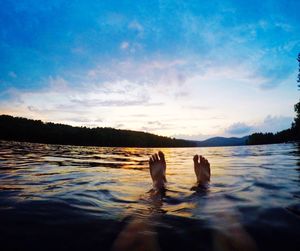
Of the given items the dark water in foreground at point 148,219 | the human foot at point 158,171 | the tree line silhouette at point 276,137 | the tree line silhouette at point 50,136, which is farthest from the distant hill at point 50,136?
the dark water in foreground at point 148,219

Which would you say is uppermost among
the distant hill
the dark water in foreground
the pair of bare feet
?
the distant hill

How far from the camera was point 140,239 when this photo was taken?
1.85 metres

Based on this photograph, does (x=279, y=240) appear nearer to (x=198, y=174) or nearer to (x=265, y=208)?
(x=265, y=208)

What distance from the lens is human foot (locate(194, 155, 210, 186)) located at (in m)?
4.54

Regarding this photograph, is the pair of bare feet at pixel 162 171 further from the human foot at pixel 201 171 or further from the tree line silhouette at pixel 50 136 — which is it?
the tree line silhouette at pixel 50 136

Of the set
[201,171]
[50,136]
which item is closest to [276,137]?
[50,136]

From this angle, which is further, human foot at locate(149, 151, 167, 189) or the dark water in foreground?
human foot at locate(149, 151, 167, 189)

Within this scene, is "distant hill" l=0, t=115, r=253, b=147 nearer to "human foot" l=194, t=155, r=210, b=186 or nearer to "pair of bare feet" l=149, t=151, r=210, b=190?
"pair of bare feet" l=149, t=151, r=210, b=190

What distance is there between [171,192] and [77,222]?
1782mm

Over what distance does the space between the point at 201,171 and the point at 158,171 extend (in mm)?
892

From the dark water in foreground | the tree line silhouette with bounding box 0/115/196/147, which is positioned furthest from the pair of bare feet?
the tree line silhouette with bounding box 0/115/196/147

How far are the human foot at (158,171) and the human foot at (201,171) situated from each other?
0.68 metres

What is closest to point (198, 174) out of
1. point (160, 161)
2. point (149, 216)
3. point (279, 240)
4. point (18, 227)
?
point (160, 161)

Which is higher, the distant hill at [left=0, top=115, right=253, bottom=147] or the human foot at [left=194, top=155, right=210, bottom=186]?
the distant hill at [left=0, top=115, right=253, bottom=147]
